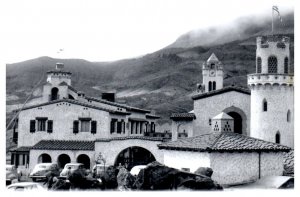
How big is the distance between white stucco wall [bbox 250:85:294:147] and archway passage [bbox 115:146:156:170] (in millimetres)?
6100

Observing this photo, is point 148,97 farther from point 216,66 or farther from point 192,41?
point 192,41

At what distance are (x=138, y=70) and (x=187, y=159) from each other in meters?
7.66

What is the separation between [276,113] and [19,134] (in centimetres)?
1503

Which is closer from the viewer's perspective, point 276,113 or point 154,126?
point 276,113

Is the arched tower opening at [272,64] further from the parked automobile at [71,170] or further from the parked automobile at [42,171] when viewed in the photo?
the parked automobile at [42,171]

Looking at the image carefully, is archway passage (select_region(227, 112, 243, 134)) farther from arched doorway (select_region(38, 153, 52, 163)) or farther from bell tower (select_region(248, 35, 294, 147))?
arched doorway (select_region(38, 153, 52, 163))

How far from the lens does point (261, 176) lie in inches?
802

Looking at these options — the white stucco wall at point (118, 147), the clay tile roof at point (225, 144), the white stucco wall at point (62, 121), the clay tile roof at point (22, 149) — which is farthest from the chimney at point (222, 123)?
the clay tile roof at point (22, 149)

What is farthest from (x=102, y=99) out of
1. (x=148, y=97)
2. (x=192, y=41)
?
(x=192, y=41)

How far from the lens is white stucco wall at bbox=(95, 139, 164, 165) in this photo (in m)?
29.2

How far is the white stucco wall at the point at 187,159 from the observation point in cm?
2031

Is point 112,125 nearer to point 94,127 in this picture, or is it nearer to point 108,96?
point 94,127

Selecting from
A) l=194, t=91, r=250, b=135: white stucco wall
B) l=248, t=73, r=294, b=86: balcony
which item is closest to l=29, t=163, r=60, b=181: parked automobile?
l=194, t=91, r=250, b=135: white stucco wall

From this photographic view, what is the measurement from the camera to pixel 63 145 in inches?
1200
